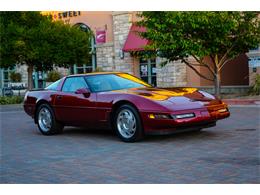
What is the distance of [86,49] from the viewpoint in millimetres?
24078

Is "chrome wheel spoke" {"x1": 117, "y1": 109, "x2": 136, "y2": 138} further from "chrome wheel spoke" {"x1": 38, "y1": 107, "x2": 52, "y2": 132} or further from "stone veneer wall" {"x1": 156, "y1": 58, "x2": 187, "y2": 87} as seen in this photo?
"stone veneer wall" {"x1": 156, "y1": 58, "x2": 187, "y2": 87}

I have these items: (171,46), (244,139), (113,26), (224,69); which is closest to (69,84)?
(244,139)

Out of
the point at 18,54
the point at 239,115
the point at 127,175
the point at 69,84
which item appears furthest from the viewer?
the point at 18,54

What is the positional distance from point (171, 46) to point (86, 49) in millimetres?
8193

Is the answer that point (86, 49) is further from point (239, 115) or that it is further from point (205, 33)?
point (239, 115)

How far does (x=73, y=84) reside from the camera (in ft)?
31.4

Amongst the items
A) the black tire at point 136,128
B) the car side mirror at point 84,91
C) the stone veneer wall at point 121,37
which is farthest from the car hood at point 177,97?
the stone veneer wall at point 121,37

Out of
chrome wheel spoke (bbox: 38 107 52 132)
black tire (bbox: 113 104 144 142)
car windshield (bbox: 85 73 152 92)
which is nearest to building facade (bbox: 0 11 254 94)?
chrome wheel spoke (bbox: 38 107 52 132)

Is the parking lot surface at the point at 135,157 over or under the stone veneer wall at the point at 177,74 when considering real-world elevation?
under

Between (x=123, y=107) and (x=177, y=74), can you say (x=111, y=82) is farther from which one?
(x=177, y=74)

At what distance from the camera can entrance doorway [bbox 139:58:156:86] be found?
27.6m

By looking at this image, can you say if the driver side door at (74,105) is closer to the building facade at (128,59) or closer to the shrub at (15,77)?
the building facade at (128,59)

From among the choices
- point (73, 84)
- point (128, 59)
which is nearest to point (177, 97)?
point (73, 84)

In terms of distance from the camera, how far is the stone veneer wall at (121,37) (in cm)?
2783
